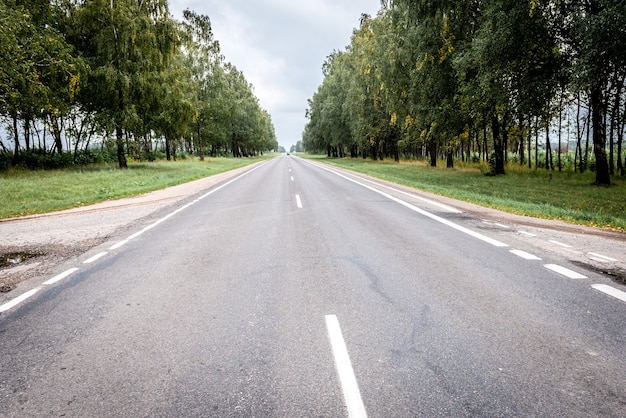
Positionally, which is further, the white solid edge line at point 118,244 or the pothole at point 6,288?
the white solid edge line at point 118,244

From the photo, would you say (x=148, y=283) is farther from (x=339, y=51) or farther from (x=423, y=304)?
(x=339, y=51)

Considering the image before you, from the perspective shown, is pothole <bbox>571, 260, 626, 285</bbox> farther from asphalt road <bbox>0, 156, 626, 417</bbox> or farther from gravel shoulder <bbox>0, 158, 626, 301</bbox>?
gravel shoulder <bbox>0, 158, 626, 301</bbox>

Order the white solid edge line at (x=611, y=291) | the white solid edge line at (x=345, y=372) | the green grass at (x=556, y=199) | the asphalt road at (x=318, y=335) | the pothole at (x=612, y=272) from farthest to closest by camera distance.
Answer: the green grass at (x=556, y=199)
the pothole at (x=612, y=272)
the white solid edge line at (x=611, y=291)
the asphalt road at (x=318, y=335)
the white solid edge line at (x=345, y=372)

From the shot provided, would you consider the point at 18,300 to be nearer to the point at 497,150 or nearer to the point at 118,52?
Answer: the point at 497,150

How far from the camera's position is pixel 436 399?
2371 millimetres

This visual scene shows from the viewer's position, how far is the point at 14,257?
609cm

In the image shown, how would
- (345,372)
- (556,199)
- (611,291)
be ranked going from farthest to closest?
(556,199)
(611,291)
(345,372)

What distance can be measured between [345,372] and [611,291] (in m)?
3.53

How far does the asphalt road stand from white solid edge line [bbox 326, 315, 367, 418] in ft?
0.04

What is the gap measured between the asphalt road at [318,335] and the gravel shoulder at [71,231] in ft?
1.90

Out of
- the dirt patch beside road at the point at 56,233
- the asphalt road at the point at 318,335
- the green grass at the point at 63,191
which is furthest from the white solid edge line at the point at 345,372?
the green grass at the point at 63,191

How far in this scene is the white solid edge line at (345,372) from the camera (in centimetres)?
229

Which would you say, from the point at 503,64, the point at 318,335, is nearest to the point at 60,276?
the point at 318,335

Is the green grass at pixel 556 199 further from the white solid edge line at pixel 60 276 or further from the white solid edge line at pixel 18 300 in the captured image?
the white solid edge line at pixel 18 300
